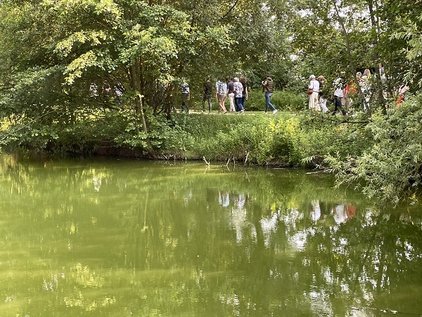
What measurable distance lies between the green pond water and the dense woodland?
265cm

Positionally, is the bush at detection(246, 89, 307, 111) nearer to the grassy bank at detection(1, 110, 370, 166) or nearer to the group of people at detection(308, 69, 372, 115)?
the grassy bank at detection(1, 110, 370, 166)

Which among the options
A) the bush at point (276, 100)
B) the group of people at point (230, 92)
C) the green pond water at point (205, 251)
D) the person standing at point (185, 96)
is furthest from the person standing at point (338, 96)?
the bush at point (276, 100)

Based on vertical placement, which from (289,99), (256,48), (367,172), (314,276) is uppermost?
(256,48)

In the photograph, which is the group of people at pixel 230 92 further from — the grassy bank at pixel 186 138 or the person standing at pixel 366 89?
the person standing at pixel 366 89

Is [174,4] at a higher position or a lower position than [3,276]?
higher

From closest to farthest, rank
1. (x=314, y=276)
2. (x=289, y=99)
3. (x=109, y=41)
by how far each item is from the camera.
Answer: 1. (x=314, y=276)
2. (x=109, y=41)
3. (x=289, y=99)

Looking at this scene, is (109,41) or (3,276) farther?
(109,41)

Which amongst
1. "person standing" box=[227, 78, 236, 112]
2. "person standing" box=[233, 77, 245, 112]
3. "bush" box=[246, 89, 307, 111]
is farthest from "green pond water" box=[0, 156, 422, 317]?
"bush" box=[246, 89, 307, 111]

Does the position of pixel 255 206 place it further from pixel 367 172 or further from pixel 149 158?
pixel 149 158

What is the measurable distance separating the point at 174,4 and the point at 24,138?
21.2ft

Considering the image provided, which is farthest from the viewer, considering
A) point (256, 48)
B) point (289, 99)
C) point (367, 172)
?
point (289, 99)

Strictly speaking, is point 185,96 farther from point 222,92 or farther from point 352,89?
point 352,89

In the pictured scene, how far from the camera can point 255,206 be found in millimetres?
11023

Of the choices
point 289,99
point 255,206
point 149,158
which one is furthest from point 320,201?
point 289,99
